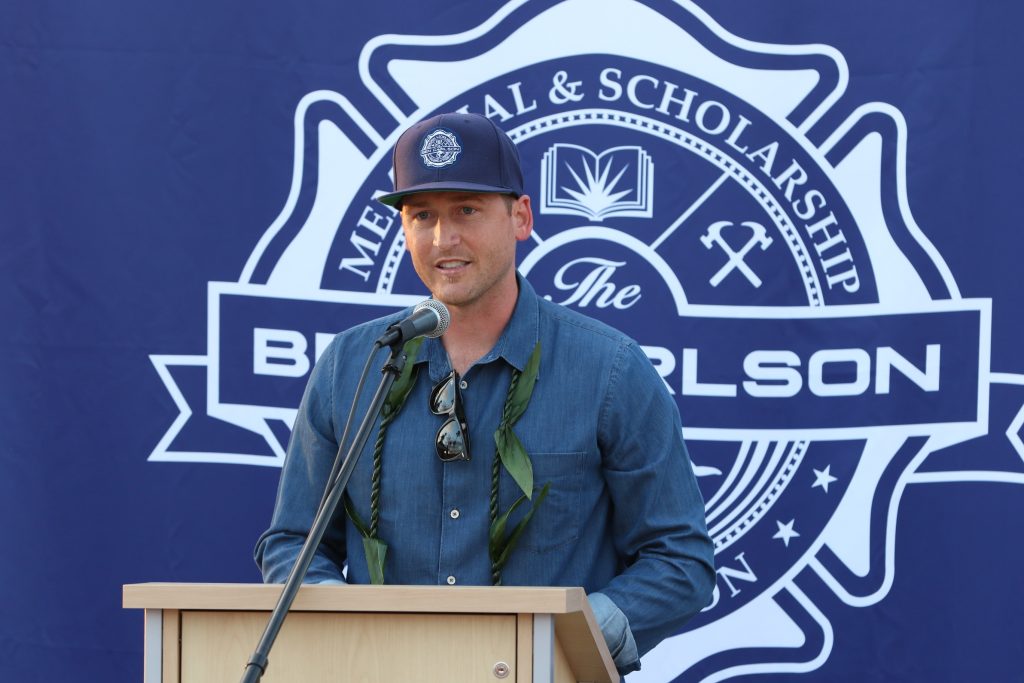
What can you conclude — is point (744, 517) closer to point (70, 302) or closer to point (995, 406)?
point (995, 406)

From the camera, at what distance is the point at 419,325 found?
176 centimetres

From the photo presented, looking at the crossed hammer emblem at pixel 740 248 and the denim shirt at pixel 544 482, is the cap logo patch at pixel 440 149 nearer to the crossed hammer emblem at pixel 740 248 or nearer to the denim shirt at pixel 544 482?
the denim shirt at pixel 544 482

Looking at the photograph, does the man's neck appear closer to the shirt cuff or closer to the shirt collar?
the shirt collar

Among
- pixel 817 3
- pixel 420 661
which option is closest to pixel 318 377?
pixel 420 661

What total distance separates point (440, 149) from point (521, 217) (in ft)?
0.83

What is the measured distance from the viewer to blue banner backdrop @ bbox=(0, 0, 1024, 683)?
10.8 ft

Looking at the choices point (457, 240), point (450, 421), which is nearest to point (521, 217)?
point (457, 240)

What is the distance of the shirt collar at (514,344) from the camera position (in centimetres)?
241

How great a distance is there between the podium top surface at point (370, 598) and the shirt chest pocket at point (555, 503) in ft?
1.96

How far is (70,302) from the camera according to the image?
347 centimetres

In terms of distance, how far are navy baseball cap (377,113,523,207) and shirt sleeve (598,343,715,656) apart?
17.4 inches

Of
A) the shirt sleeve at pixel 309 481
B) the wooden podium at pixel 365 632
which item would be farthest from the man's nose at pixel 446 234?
the wooden podium at pixel 365 632

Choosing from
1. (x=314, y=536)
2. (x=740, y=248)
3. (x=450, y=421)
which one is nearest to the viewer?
(x=314, y=536)

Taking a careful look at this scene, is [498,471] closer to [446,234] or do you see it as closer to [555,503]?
[555,503]
